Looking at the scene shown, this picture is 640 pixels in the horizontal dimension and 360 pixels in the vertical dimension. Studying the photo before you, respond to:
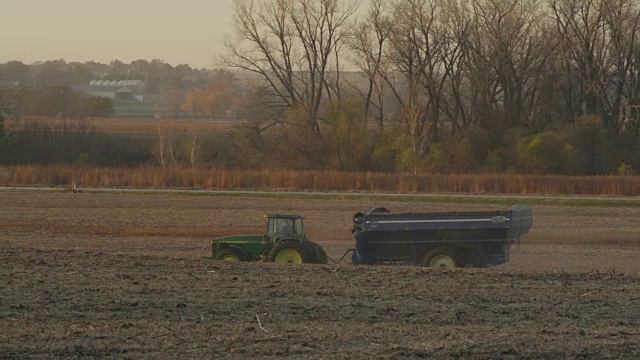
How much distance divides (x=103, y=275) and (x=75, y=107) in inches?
4523

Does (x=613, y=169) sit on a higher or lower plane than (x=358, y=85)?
lower

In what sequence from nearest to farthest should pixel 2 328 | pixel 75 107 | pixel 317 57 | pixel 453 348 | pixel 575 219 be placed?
pixel 453 348 < pixel 2 328 < pixel 575 219 < pixel 317 57 < pixel 75 107

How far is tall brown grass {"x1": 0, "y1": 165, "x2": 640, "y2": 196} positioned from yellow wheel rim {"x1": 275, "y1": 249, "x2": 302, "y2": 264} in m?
33.9

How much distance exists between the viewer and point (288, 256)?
20.8 m

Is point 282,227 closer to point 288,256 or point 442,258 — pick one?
point 288,256

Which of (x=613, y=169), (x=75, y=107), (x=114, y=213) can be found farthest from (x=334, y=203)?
(x=75, y=107)

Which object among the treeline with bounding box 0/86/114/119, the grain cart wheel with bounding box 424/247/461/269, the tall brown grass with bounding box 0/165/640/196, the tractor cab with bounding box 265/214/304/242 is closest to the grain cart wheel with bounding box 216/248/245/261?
the tractor cab with bounding box 265/214/304/242

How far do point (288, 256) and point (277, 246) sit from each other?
12.2 inches

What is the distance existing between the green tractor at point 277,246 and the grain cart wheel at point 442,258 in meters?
2.15

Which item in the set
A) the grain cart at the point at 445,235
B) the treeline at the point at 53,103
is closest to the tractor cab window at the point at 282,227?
the grain cart at the point at 445,235

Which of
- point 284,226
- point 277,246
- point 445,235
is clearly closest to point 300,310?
point 277,246

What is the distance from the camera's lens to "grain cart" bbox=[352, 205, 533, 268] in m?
21.2

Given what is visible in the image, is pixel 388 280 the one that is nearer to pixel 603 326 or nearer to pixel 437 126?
pixel 603 326

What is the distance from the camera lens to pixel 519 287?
16125mm
